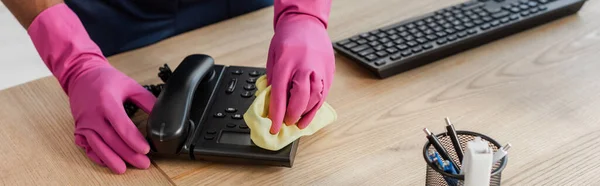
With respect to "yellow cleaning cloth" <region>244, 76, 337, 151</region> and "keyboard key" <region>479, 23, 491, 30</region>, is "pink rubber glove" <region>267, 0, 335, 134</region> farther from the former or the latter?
"keyboard key" <region>479, 23, 491, 30</region>

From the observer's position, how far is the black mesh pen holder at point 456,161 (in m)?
0.58

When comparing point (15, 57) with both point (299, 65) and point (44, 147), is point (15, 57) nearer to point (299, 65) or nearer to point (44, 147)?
point (44, 147)

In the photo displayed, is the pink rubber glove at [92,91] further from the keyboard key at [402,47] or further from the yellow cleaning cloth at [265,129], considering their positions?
the keyboard key at [402,47]

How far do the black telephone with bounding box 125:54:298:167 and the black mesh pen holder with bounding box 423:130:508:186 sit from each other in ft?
0.60

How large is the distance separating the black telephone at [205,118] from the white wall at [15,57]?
1.16 metres

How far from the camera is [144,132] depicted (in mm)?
814

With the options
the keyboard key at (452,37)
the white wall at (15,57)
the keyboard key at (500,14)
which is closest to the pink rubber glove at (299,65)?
the keyboard key at (452,37)

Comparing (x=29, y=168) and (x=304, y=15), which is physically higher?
(x=304, y=15)

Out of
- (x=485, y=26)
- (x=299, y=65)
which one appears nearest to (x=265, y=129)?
(x=299, y=65)

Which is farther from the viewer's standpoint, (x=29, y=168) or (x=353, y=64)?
(x=353, y=64)

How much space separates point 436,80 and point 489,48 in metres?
0.14

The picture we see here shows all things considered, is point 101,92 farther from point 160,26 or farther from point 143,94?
point 160,26

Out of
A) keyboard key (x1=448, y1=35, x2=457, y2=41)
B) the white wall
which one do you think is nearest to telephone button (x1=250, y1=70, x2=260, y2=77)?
keyboard key (x1=448, y1=35, x2=457, y2=41)

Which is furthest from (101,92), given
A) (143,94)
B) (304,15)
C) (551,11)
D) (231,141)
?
(551,11)
